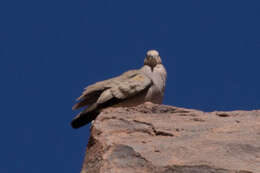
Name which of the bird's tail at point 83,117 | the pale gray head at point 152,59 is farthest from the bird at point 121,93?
the pale gray head at point 152,59

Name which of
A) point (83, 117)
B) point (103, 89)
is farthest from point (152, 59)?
point (83, 117)

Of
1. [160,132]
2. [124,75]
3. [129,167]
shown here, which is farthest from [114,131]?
[124,75]

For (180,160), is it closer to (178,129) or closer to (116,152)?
(116,152)

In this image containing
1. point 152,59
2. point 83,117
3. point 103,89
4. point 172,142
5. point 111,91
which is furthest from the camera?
point 152,59

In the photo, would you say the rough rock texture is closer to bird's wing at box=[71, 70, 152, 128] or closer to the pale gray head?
bird's wing at box=[71, 70, 152, 128]

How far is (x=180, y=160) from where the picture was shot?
421cm

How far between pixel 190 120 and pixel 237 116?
1.98 feet

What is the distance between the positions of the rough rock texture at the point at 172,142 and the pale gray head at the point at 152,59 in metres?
3.10

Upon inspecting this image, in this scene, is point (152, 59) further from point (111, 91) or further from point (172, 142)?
point (172, 142)

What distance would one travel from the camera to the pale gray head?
8.90 metres

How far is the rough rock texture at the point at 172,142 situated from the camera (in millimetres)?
4172

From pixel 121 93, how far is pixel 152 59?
4.59 feet

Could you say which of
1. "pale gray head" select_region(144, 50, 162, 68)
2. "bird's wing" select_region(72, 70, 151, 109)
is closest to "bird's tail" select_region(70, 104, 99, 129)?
"bird's wing" select_region(72, 70, 151, 109)

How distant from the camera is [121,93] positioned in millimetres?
7742
